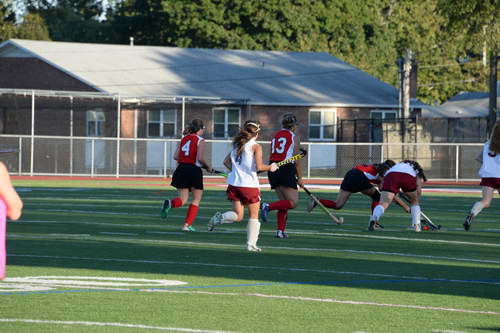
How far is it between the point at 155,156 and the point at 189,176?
23933mm

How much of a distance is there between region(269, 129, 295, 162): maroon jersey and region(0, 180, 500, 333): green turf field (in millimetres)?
1237

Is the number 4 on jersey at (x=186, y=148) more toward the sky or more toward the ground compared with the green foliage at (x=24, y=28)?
more toward the ground

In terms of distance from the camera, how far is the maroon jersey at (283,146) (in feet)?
52.3

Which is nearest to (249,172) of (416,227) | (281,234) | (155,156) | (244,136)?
(244,136)

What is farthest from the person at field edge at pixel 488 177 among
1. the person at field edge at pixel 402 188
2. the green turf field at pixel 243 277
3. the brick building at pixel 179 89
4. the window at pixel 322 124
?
the window at pixel 322 124

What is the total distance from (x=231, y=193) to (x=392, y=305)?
493 cm

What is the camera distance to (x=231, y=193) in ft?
45.9

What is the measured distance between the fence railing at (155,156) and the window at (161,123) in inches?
120

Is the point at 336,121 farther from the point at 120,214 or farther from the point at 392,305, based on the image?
the point at 392,305

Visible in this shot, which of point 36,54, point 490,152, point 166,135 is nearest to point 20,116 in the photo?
point 36,54

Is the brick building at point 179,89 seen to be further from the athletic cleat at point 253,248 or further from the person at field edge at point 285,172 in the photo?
the athletic cleat at point 253,248

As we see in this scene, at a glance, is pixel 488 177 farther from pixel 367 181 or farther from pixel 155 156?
pixel 155 156

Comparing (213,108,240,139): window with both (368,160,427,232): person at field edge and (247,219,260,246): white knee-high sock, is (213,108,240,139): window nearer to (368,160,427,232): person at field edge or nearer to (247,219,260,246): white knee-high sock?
(368,160,427,232): person at field edge

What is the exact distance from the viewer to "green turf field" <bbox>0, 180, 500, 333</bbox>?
8.47 metres
